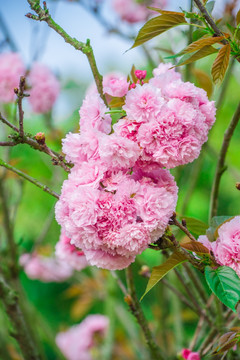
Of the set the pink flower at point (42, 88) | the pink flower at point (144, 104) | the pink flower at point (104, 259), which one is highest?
the pink flower at point (42, 88)

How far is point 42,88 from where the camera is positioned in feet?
Answer: 7.02

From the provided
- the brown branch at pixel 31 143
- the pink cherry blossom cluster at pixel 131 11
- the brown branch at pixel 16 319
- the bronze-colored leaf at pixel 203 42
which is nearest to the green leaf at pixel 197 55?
the bronze-colored leaf at pixel 203 42

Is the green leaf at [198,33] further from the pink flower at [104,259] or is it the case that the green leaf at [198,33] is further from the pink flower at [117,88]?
the pink flower at [104,259]

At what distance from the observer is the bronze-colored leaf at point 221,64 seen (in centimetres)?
80

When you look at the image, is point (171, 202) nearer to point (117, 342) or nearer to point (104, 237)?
point (104, 237)

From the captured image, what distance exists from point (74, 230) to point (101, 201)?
0.23ft

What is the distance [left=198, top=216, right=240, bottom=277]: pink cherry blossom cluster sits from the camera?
77 cm

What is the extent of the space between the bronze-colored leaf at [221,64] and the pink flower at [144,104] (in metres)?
0.16

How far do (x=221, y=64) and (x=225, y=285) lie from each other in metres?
0.42

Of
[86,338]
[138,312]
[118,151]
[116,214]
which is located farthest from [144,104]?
[86,338]

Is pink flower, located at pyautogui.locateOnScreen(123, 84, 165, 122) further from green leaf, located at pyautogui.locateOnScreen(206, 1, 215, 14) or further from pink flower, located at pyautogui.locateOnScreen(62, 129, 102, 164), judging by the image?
green leaf, located at pyautogui.locateOnScreen(206, 1, 215, 14)

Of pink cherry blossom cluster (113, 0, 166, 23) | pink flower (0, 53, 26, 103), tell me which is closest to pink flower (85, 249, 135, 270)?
pink flower (0, 53, 26, 103)

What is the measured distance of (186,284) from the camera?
1272 millimetres

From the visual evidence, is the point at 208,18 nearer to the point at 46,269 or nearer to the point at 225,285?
the point at 225,285
